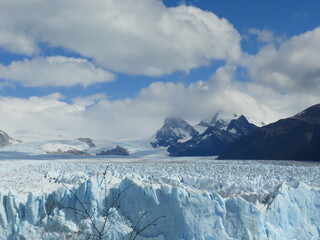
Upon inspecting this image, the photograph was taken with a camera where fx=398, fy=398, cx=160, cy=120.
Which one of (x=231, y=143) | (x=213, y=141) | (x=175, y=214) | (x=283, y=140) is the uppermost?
(x=213, y=141)

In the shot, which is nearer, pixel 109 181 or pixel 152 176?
pixel 109 181

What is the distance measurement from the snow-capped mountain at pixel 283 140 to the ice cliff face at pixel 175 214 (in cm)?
4517

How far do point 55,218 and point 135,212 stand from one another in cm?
329

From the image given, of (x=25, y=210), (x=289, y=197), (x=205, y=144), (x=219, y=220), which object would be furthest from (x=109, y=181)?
(x=205, y=144)

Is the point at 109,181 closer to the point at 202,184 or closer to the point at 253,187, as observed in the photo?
the point at 202,184

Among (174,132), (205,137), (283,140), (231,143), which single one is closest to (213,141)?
(205,137)

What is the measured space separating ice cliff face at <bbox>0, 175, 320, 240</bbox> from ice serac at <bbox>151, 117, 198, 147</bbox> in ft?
A: 391

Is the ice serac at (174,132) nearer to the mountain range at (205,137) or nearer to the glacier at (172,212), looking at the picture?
the mountain range at (205,137)

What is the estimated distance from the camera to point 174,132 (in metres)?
150

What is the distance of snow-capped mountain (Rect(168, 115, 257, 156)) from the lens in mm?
110938

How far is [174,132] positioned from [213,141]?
3916 cm

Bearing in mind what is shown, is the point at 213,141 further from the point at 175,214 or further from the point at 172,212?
the point at 175,214

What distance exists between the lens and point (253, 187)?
59.2 ft

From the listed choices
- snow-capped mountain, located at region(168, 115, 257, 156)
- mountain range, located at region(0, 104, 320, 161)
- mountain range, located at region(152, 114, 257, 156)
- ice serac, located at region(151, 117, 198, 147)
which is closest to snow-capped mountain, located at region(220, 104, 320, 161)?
mountain range, located at region(0, 104, 320, 161)
